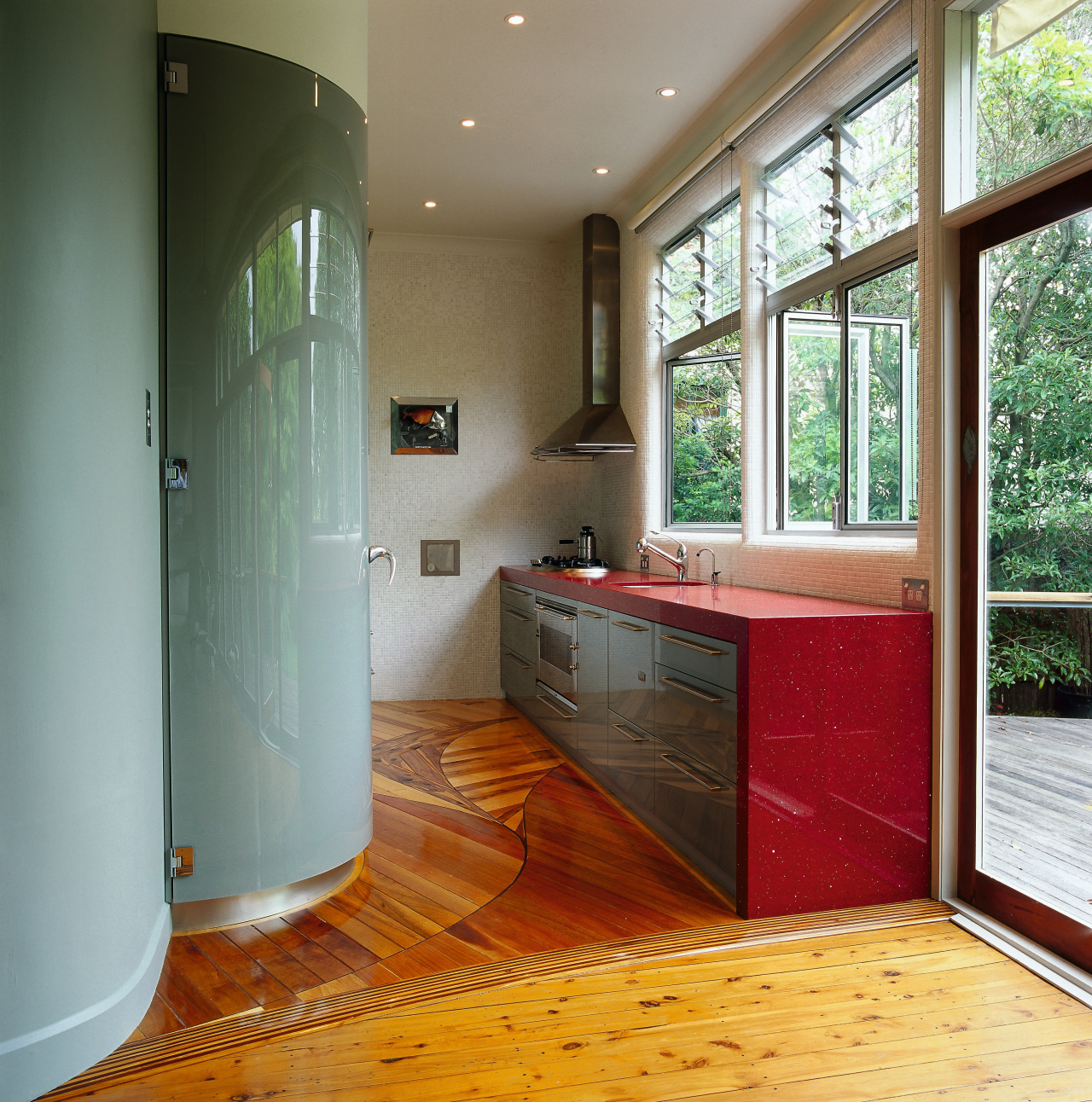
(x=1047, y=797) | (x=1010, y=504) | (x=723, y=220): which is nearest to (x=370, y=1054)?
(x=1047, y=797)

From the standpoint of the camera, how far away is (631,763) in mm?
3318

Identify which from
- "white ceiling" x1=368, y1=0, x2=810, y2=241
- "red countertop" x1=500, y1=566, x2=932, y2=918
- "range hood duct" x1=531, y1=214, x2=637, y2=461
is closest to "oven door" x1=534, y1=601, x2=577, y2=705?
"range hood duct" x1=531, y1=214, x2=637, y2=461

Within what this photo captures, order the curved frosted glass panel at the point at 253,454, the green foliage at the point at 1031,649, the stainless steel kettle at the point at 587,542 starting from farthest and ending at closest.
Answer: the stainless steel kettle at the point at 587,542 → the curved frosted glass panel at the point at 253,454 → the green foliage at the point at 1031,649

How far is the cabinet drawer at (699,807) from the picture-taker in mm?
2533

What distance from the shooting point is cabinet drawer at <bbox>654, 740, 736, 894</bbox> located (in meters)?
2.53

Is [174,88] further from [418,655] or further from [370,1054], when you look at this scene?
[418,655]

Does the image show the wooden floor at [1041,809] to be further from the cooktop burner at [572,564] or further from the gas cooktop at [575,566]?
the cooktop burner at [572,564]

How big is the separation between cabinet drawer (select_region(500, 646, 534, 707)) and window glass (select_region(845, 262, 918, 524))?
219 cm

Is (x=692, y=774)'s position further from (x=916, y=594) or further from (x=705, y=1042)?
(x=705, y=1042)

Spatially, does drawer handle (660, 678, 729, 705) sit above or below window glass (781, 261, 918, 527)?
below

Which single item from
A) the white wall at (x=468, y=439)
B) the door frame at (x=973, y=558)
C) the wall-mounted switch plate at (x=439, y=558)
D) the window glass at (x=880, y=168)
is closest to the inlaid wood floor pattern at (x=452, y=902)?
the door frame at (x=973, y=558)

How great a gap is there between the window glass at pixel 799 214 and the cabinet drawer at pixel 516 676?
7.95ft

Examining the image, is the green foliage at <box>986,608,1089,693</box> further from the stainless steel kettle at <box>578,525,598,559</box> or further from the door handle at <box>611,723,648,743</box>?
the stainless steel kettle at <box>578,525,598,559</box>

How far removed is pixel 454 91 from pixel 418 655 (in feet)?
10.7
